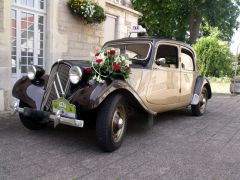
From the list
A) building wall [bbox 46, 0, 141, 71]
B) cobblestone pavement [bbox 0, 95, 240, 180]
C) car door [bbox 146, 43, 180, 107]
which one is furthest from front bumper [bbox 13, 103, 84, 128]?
building wall [bbox 46, 0, 141, 71]

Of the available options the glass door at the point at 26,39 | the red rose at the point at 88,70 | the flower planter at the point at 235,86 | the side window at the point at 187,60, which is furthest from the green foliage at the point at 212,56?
the red rose at the point at 88,70

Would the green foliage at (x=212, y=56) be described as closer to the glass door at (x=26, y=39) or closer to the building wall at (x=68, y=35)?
the building wall at (x=68, y=35)

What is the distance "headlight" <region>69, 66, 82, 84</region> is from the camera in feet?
12.5

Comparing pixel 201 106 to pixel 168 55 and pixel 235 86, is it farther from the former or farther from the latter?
pixel 235 86

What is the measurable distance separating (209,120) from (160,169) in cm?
329

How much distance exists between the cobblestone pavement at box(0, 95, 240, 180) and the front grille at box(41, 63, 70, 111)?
58 centimetres

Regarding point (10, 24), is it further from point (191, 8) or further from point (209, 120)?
point (191, 8)

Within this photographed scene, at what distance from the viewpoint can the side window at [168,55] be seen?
17.5ft

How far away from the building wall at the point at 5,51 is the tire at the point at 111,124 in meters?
3.35

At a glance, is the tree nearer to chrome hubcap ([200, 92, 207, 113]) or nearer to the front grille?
chrome hubcap ([200, 92, 207, 113])

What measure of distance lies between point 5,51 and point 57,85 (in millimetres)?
2917

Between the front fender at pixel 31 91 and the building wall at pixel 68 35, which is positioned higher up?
the building wall at pixel 68 35

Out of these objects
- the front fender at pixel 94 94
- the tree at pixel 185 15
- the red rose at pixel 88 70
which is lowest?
the front fender at pixel 94 94

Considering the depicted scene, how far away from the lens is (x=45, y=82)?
4.73 metres
